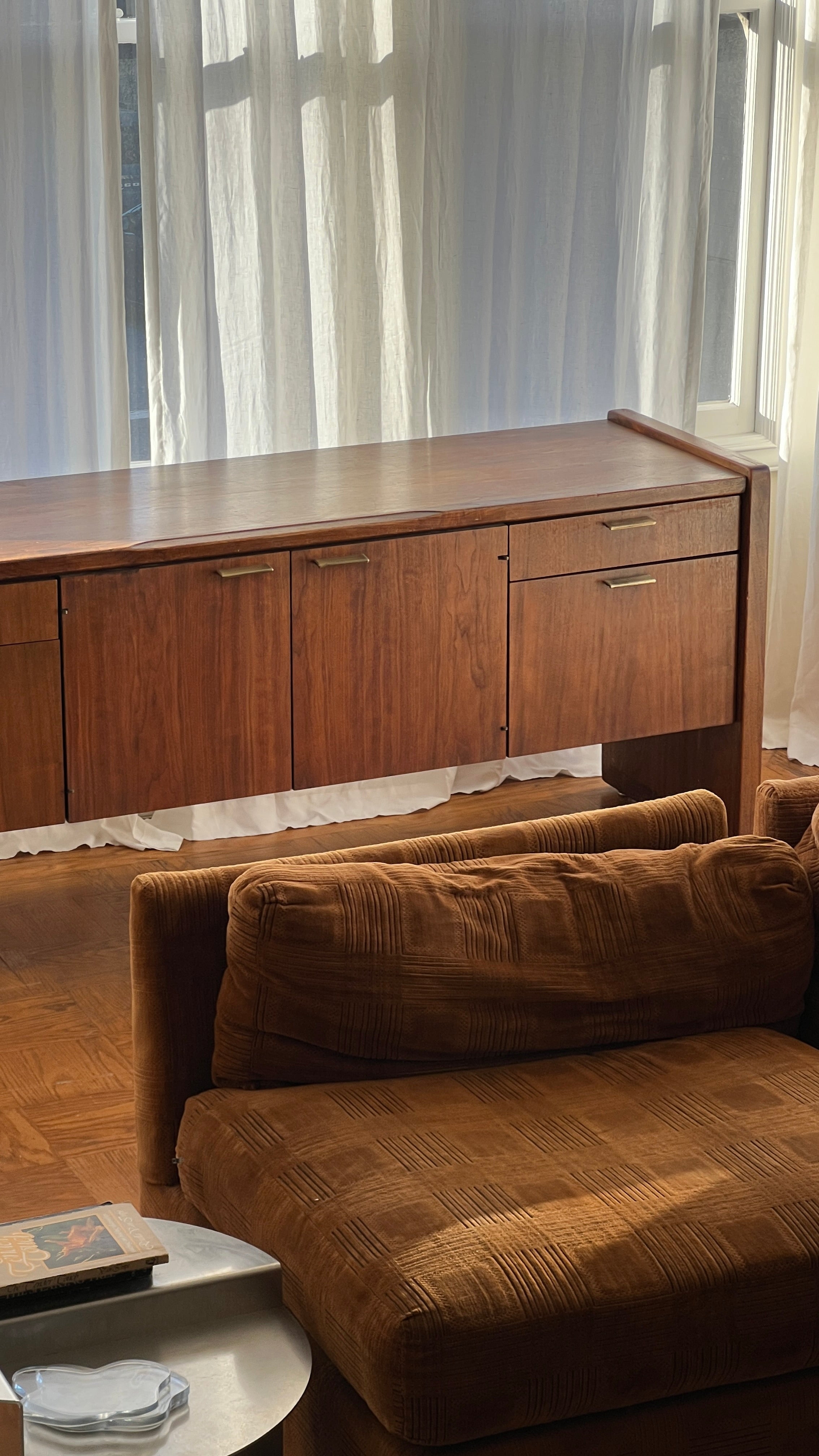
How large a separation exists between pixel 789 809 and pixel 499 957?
488 millimetres

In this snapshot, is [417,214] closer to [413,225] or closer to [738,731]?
[413,225]

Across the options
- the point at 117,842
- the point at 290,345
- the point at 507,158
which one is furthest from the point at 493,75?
the point at 117,842

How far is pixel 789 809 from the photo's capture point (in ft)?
7.47

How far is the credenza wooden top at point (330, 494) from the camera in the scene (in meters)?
2.91

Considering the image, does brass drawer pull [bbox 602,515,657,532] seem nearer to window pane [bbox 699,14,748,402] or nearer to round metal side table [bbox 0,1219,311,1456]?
window pane [bbox 699,14,748,402]

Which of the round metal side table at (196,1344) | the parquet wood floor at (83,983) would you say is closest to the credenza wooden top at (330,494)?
the parquet wood floor at (83,983)

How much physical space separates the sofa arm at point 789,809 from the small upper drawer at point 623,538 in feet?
3.17

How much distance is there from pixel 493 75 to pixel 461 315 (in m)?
0.49

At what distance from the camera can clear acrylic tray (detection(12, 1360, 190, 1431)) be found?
141 centimetres

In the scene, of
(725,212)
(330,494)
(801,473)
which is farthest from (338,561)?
(725,212)

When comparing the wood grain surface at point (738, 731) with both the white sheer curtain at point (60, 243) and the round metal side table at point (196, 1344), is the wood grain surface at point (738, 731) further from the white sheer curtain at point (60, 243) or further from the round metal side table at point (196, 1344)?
the round metal side table at point (196, 1344)

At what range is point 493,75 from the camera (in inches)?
144

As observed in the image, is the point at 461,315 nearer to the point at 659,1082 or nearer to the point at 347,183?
the point at 347,183

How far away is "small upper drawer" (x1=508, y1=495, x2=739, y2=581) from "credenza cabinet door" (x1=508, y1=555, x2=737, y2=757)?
0.06 feet
